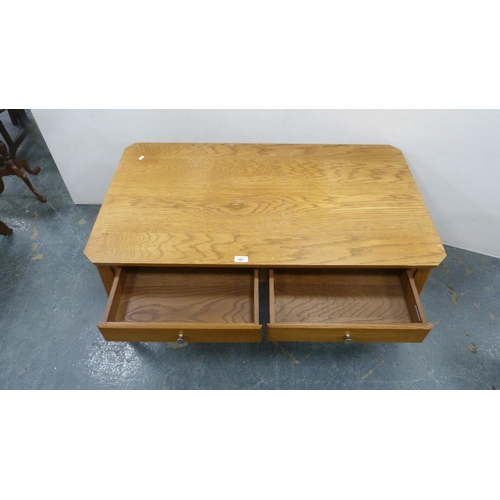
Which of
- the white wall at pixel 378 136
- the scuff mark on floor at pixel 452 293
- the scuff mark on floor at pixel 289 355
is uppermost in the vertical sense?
the white wall at pixel 378 136

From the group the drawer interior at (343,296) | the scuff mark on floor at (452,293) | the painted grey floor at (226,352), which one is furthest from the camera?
the scuff mark on floor at (452,293)

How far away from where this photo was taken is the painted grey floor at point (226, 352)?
132cm

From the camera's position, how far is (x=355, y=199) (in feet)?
3.89

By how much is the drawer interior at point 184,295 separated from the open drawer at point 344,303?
12cm

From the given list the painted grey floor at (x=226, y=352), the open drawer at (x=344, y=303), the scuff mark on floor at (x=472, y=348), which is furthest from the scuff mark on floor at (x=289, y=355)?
the scuff mark on floor at (x=472, y=348)

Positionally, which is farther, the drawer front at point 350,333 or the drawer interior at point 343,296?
the drawer interior at point 343,296

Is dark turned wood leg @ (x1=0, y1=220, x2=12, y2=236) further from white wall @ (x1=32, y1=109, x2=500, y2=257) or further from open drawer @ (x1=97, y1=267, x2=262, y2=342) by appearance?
open drawer @ (x1=97, y1=267, x2=262, y2=342)

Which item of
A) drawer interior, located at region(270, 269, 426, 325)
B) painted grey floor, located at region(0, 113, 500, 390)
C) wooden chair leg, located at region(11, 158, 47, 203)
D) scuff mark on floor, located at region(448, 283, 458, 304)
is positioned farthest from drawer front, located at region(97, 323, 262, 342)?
wooden chair leg, located at region(11, 158, 47, 203)

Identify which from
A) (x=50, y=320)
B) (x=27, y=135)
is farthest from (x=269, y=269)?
(x=27, y=135)

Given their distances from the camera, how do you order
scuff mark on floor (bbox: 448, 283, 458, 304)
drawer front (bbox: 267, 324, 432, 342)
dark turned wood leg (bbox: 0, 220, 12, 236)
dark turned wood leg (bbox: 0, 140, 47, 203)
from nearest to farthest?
drawer front (bbox: 267, 324, 432, 342) → scuff mark on floor (bbox: 448, 283, 458, 304) → dark turned wood leg (bbox: 0, 220, 12, 236) → dark turned wood leg (bbox: 0, 140, 47, 203)

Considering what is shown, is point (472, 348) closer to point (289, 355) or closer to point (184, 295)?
point (289, 355)

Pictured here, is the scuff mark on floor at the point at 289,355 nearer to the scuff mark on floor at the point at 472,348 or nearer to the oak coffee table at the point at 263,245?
the oak coffee table at the point at 263,245

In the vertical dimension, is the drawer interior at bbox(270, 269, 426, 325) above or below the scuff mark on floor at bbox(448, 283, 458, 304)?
below

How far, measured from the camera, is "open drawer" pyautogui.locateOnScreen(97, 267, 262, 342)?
1.04 metres
